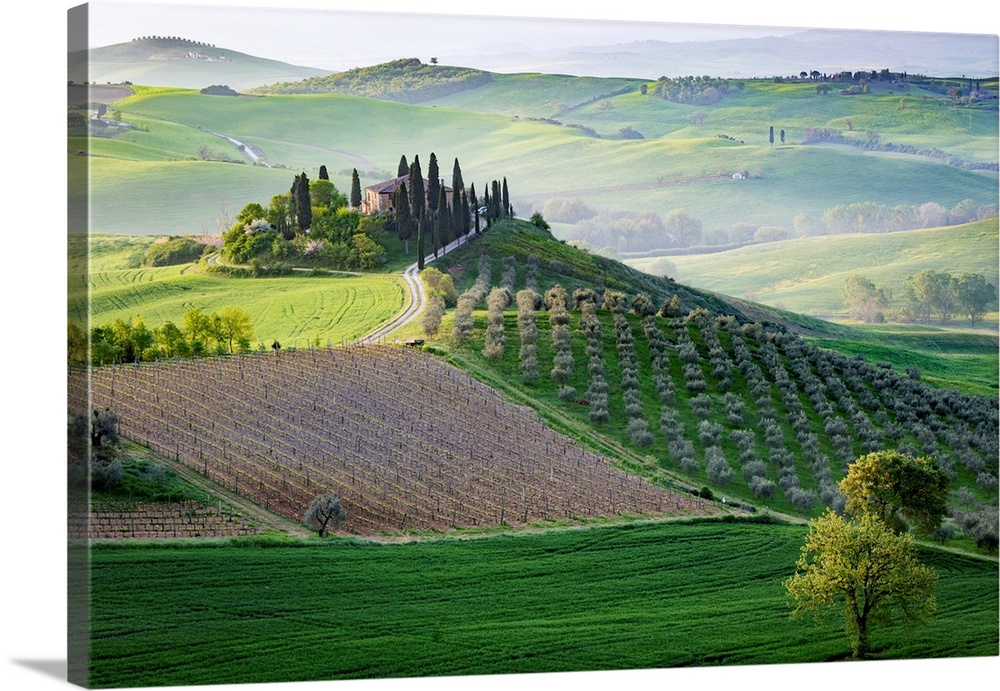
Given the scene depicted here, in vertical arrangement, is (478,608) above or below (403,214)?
below

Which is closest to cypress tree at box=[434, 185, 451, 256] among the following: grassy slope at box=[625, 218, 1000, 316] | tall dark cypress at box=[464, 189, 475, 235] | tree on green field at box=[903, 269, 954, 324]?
tall dark cypress at box=[464, 189, 475, 235]

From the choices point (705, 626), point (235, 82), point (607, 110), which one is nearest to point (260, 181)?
point (235, 82)

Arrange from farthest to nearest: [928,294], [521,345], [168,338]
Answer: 1. [928,294]
2. [521,345]
3. [168,338]

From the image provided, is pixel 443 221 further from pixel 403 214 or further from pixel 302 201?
pixel 302 201

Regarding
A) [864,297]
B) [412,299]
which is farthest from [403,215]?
[864,297]

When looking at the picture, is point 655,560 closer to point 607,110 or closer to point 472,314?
point 472,314

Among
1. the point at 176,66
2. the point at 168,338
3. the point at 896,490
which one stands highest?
the point at 176,66

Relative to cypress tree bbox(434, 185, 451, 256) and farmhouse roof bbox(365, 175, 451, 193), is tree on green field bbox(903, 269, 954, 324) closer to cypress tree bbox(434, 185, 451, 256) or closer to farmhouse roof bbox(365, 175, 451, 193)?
A: cypress tree bbox(434, 185, 451, 256)
